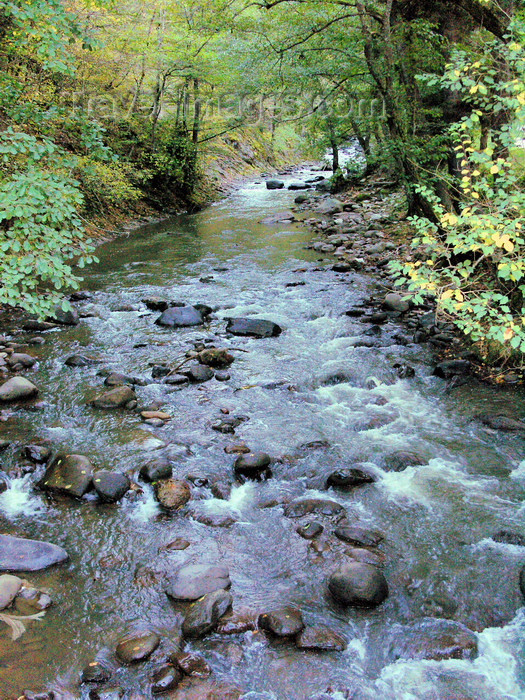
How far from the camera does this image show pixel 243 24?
43.1 feet

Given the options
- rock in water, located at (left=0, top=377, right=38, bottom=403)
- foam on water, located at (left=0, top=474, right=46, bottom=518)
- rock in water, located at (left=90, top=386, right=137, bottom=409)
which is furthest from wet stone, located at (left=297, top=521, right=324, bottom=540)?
rock in water, located at (left=0, top=377, right=38, bottom=403)

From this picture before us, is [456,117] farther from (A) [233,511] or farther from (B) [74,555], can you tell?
(B) [74,555]

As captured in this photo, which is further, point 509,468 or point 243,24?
point 243,24

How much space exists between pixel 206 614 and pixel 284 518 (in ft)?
4.50

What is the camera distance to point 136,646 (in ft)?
11.3

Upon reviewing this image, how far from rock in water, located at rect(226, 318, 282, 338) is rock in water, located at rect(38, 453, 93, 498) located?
4.61 metres

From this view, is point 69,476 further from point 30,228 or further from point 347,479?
point 347,479

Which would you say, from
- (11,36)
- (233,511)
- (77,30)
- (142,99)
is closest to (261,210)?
(142,99)

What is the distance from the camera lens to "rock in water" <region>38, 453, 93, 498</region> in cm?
505

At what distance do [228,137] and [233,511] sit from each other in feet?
112

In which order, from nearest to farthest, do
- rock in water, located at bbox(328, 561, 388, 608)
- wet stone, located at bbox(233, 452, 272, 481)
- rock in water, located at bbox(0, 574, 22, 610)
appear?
1. rock in water, located at bbox(0, 574, 22, 610)
2. rock in water, located at bbox(328, 561, 388, 608)
3. wet stone, located at bbox(233, 452, 272, 481)

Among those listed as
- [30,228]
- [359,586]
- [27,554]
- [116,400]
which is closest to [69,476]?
[27,554]

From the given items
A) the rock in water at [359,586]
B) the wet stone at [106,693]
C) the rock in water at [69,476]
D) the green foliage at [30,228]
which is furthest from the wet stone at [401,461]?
the green foliage at [30,228]

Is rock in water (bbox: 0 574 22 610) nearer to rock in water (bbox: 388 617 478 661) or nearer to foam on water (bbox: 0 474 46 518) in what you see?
foam on water (bbox: 0 474 46 518)
